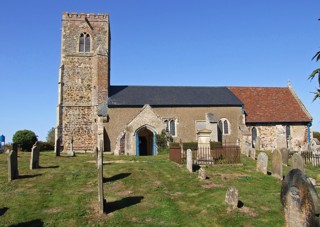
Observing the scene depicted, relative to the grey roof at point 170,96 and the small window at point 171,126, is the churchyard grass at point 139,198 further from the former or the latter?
the grey roof at point 170,96

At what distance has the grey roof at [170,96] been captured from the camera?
32656 millimetres

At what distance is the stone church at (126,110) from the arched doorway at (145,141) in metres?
0.10

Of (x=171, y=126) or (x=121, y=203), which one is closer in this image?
(x=121, y=203)

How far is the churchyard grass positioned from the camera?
32.7ft

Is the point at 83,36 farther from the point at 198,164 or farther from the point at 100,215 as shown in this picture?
the point at 100,215

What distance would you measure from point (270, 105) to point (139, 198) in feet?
94.0

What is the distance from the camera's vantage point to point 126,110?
31.7 meters

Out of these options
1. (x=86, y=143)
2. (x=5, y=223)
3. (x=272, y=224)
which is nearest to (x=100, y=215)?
(x=5, y=223)

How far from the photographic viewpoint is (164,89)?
3600 cm

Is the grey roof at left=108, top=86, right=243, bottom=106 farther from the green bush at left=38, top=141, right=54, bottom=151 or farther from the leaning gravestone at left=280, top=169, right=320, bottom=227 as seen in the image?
the leaning gravestone at left=280, top=169, right=320, bottom=227

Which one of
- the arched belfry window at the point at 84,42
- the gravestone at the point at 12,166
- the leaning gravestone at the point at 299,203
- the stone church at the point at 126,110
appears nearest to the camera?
the leaning gravestone at the point at 299,203

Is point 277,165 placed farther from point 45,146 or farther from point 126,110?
point 45,146

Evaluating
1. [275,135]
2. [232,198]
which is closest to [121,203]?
[232,198]

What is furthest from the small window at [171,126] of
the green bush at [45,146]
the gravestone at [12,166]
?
the gravestone at [12,166]
